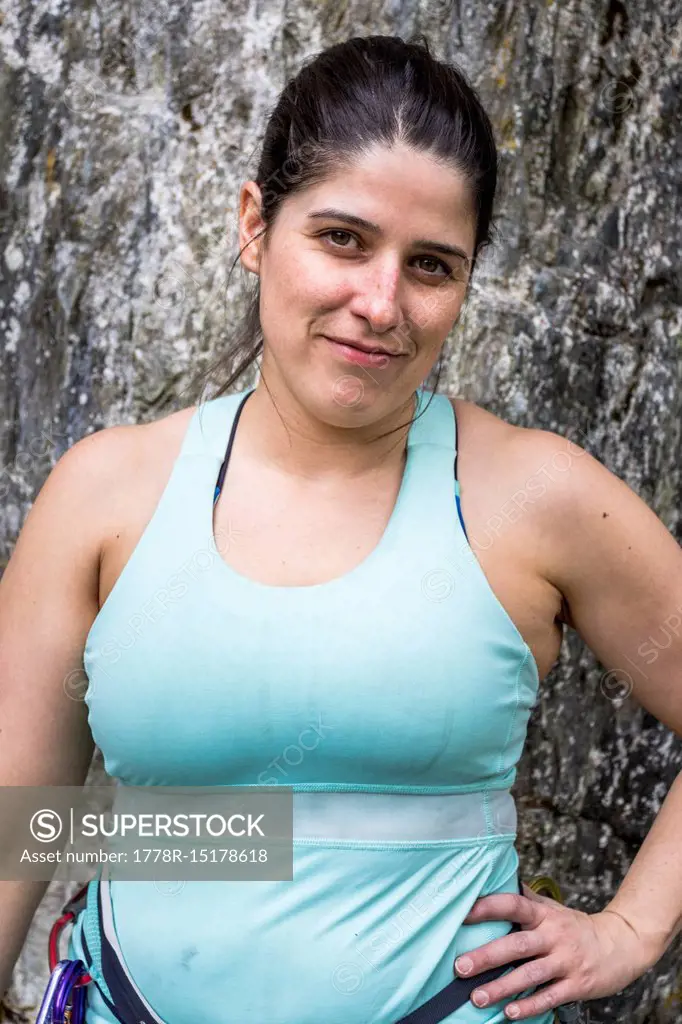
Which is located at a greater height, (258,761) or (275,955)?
(258,761)

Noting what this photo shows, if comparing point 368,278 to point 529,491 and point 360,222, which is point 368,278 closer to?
point 360,222

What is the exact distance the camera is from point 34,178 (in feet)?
7.54

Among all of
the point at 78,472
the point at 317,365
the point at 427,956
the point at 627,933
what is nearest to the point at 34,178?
the point at 78,472

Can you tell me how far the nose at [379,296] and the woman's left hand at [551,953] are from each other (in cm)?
87

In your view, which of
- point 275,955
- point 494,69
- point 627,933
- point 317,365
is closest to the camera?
point 275,955

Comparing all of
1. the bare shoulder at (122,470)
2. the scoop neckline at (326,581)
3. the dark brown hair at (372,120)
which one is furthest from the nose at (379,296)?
the bare shoulder at (122,470)

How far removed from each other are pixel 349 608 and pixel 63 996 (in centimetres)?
71

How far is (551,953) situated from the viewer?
1.61 metres

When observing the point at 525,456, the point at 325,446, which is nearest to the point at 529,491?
the point at 525,456

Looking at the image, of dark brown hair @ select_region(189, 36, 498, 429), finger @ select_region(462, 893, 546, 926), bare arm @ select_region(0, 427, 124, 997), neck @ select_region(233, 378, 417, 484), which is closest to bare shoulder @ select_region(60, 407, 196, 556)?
bare arm @ select_region(0, 427, 124, 997)

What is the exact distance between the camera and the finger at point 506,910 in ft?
5.01

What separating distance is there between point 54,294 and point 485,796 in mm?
1463

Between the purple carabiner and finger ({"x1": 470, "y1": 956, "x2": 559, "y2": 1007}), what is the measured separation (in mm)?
580

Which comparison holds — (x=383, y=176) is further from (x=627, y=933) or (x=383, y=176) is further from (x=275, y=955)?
(x=627, y=933)
